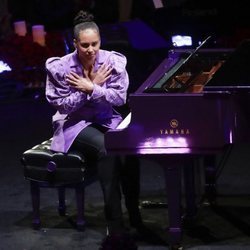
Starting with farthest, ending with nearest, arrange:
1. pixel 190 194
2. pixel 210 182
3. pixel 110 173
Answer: pixel 210 182 < pixel 190 194 < pixel 110 173

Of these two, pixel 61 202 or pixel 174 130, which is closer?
pixel 174 130

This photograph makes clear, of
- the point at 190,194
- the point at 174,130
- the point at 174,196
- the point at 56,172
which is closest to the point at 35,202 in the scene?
the point at 56,172

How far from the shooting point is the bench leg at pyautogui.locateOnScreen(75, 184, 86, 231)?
4684 mm

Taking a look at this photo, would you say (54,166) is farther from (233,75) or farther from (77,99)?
(233,75)

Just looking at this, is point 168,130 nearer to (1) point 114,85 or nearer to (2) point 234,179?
(1) point 114,85

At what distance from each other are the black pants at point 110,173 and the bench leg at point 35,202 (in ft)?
1.18

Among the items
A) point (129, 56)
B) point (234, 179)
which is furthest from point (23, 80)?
point (234, 179)

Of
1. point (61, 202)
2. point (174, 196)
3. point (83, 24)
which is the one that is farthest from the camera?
point (61, 202)

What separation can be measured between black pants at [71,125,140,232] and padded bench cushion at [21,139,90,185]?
0.08 meters

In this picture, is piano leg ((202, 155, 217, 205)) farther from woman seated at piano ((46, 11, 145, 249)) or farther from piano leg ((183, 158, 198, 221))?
woman seated at piano ((46, 11, 145, 249))

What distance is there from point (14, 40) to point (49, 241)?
464cm

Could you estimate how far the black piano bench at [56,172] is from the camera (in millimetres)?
4602

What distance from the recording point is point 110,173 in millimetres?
4371

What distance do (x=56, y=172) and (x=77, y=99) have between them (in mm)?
478
